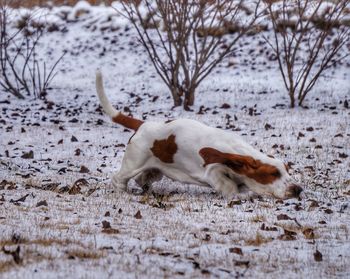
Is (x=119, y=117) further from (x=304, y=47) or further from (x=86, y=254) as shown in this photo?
(x=304, y=47)

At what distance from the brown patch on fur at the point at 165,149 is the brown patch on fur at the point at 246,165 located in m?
0.43

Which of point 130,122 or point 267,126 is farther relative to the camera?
point 267,126

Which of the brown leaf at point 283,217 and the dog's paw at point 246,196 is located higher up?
the brown leaf at point 283,217

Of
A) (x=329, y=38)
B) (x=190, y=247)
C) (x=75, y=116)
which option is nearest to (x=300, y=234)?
(x=190, y=247)

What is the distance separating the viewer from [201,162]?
611 cm

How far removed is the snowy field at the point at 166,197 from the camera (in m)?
3.52

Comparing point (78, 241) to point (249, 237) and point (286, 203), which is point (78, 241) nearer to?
point (249, 237)

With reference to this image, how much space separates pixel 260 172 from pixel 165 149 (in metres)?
1.01

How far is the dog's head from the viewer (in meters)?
5.83

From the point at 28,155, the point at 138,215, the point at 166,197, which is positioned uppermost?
the point at 138,215

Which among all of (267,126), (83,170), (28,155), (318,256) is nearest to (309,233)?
(318,256)

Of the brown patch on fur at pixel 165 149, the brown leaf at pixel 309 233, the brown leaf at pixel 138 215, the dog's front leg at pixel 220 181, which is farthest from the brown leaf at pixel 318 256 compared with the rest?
the brown patch on fur at pixel 165 149

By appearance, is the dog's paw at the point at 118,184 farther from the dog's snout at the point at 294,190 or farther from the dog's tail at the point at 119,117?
the dog's snout at the point at 294,190

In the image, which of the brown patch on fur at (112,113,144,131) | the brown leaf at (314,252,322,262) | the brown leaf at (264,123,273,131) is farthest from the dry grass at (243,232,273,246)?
the brown leaf at (264,123,273,131)
